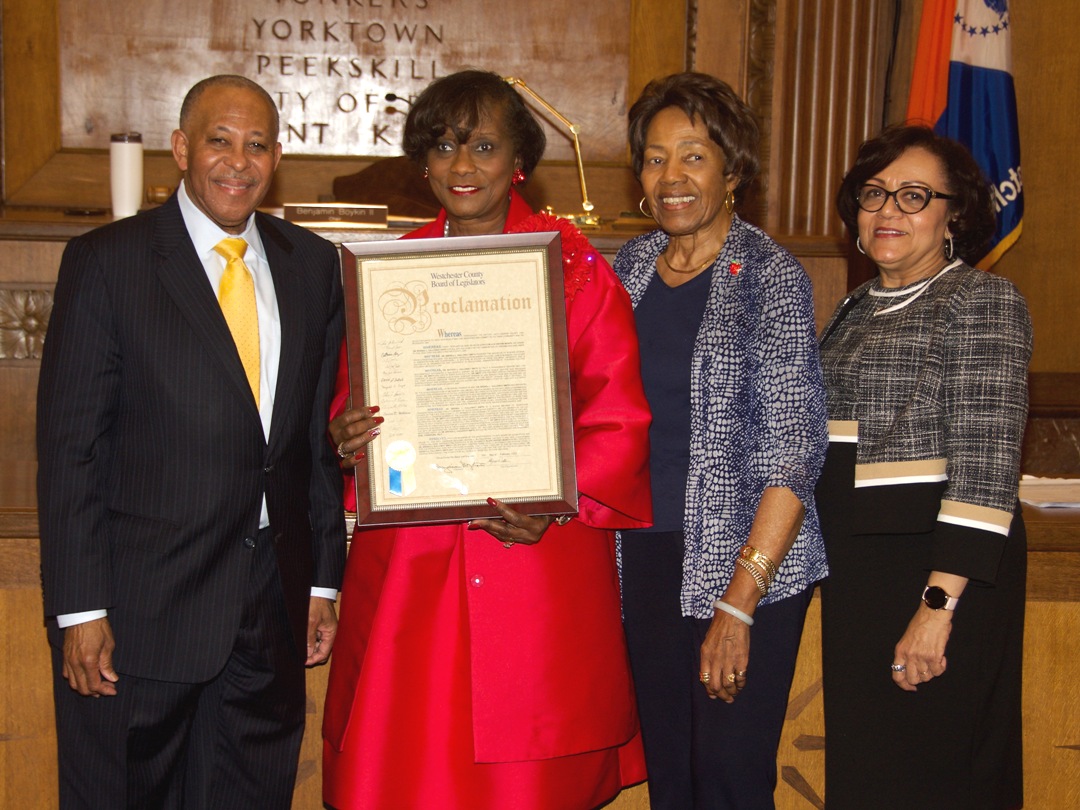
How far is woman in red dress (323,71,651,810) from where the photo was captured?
1.96m

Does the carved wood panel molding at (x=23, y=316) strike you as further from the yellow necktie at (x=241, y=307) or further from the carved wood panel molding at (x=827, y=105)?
the carved wood panel molding at (x=827, y=105)

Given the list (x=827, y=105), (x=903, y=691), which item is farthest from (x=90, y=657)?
(x=827, y=105)

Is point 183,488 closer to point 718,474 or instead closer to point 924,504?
point 718,474

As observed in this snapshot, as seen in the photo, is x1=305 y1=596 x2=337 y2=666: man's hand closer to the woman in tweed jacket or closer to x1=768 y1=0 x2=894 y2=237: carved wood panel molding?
the woman in tweed jacket

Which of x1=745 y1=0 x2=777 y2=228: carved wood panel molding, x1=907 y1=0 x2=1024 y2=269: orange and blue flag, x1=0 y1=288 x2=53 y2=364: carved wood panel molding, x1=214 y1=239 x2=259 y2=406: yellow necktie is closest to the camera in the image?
x1=214 y1=239 x2=259 y2=406: yellow necktie

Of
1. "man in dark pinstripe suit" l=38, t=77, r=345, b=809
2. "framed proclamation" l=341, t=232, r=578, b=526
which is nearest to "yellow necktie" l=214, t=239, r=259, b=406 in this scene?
"man in dark pinstripe suit" l=38, t=77, r=345, b=809

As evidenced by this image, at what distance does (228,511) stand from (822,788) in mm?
1531

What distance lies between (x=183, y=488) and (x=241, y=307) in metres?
0.33

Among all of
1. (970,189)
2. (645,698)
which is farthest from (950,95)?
(645,698)

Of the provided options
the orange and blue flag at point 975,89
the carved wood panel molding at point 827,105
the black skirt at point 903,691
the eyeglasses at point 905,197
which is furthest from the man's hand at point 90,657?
the orange and blue flag at point 975,89

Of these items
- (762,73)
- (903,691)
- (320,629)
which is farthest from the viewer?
(762,73)

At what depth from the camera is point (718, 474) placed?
1.94 m

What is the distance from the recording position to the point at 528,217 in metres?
2.08

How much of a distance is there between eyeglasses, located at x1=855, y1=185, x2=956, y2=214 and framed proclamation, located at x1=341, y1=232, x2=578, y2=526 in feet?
2.19
